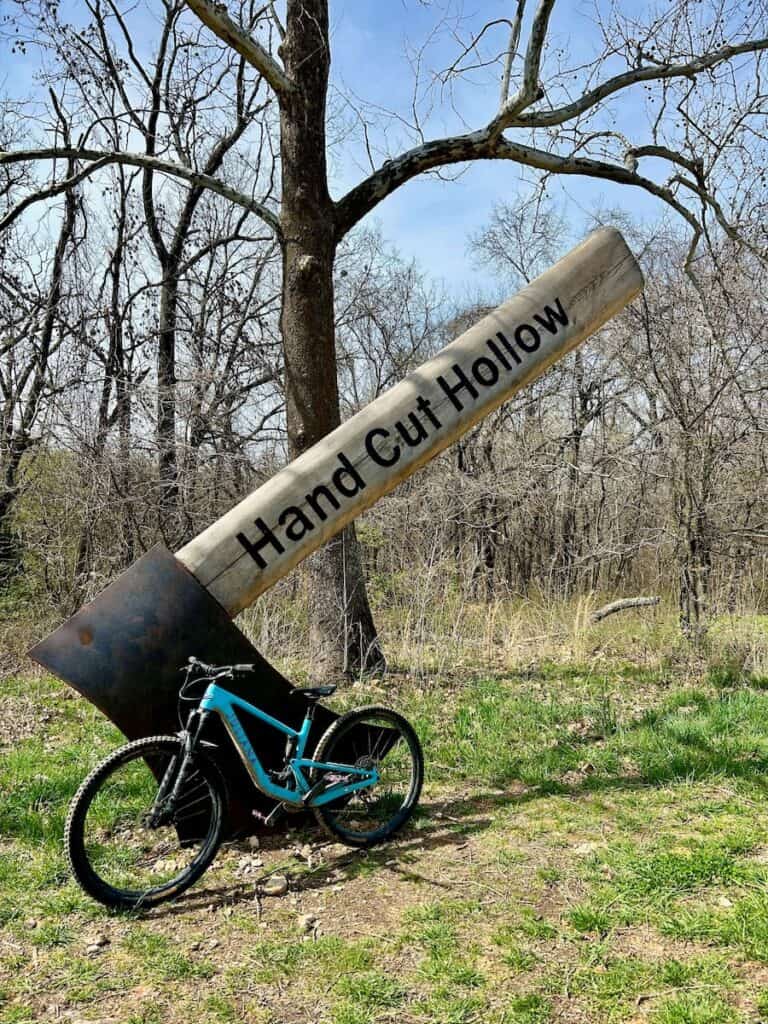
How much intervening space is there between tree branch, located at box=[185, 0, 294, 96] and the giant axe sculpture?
319 centimetres

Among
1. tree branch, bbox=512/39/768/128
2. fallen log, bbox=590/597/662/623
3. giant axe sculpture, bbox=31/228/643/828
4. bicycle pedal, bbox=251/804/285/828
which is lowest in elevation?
fallen log, bbox=590/597/662/623

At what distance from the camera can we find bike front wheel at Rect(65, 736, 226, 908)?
3008mm

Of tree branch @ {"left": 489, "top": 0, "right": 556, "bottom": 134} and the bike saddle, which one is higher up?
tree branch @ {"left": 489, "top": 0, "right": 556, "bottom": 134}

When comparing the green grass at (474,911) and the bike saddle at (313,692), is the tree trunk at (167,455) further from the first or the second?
the bike saddle at (313,692)

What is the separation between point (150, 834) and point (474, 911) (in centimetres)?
168

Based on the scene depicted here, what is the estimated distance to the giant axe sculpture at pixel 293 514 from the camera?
3.28 m

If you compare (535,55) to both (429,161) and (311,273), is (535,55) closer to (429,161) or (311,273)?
(429,161)

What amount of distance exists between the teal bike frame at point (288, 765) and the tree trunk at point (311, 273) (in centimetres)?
283

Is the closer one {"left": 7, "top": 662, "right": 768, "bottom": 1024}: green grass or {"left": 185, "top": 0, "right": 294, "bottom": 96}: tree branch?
{"left": 7, "top": 662, "right": 768, "bottom": 1024}: green grass

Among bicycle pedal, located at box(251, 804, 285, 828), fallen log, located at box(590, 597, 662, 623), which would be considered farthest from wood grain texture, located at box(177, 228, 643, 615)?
fallen log, located at box(590, 597, 662, 623)

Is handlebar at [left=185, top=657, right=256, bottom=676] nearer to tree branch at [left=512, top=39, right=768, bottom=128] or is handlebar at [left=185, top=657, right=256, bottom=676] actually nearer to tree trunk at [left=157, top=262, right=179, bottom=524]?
tree branch at [left=512, top=39, right=768, bottom=128]

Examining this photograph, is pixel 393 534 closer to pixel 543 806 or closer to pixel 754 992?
pixel 543 806

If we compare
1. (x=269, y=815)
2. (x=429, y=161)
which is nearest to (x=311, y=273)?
(x=429, y=161)

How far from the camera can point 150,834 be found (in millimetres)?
3793
